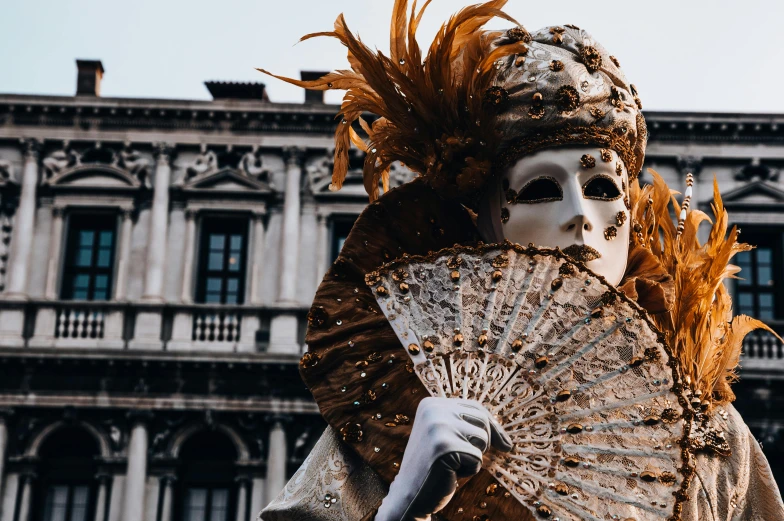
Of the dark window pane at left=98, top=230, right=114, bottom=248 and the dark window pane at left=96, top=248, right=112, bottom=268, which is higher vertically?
the dark window pane at left=98, top=230, right=114, bottom=248

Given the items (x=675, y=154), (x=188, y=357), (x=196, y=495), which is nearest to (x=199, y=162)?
(x=188, y=357)

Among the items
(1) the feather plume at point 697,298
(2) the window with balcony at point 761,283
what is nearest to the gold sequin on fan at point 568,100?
(1) the feather plume at point 697,298

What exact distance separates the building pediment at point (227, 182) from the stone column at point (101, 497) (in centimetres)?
403

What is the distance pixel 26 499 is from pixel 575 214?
50.7ft

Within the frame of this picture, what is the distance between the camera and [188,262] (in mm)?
18297

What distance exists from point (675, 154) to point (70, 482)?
906 centimetres

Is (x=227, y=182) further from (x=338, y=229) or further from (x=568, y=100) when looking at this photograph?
(x=568, y=100)

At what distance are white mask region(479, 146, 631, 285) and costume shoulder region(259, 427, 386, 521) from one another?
22.4 inches

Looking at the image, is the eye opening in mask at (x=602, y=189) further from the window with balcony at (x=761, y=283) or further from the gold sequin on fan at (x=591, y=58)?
the window with balcony at (x=761, y=283)

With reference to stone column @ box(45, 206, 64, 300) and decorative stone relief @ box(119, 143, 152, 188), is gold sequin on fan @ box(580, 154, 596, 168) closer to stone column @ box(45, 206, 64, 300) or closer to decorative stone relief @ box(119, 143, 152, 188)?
stone column @ box(45, 206, 64, 300)

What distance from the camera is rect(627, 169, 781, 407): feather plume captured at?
9.52ft

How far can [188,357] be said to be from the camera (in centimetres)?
1755

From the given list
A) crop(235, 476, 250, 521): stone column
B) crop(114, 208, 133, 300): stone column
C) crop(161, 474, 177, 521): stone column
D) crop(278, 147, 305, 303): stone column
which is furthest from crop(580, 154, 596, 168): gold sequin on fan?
crop(114, 208, 133, 300): stone column

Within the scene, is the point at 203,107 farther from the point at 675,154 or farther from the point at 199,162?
the point at 675,154
